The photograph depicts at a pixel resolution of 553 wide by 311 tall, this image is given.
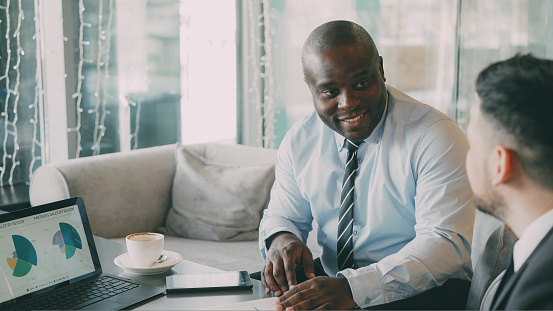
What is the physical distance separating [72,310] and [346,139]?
937 mm

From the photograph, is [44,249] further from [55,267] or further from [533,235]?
[533,235]

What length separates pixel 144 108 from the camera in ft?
11.9

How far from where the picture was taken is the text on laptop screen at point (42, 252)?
124 cm

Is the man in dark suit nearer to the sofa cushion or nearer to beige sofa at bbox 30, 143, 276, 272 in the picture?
beige sofa at bbox 30, 143, 276, 272

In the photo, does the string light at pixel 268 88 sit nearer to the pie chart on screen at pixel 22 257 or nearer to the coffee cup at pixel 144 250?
the coffee cup at pixel 144 250

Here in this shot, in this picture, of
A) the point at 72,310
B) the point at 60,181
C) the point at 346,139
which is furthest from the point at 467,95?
the point at 72,310

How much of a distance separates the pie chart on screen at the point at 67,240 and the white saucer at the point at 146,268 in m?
0.12

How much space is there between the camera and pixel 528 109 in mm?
927

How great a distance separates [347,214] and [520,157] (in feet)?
2.73

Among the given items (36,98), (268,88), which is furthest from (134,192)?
(268,88)

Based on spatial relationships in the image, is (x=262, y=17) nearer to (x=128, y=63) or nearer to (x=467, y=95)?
(x=128, y=63)

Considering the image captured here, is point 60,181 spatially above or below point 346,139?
below

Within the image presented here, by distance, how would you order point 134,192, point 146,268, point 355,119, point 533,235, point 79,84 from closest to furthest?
point 533,235 → point 146,268 → point 355,119 → point 134,192 → point 79,84

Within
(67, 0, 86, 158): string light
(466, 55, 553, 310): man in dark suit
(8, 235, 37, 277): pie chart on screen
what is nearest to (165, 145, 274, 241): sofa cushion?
(67, 0, 86, 158): string light
